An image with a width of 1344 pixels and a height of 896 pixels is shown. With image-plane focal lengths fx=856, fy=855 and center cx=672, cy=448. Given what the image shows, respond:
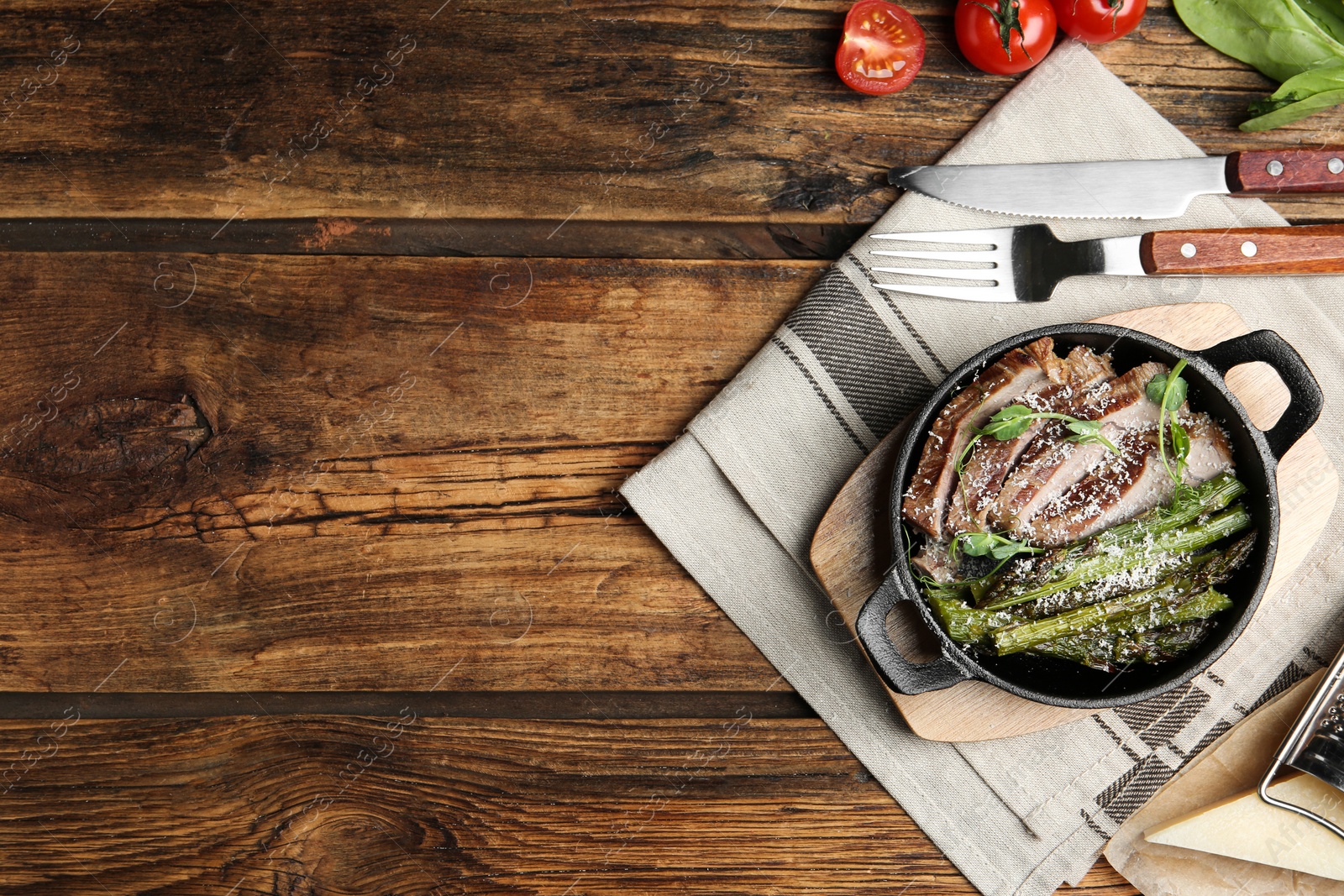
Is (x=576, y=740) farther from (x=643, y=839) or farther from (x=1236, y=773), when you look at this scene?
(x=1236, y=773)

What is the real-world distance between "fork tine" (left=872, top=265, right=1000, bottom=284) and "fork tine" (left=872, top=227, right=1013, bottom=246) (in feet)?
0.19

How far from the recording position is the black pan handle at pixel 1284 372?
1.61 meters

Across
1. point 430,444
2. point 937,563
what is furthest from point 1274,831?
point 430,444

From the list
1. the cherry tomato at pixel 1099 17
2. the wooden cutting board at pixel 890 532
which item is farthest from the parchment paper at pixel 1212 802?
the cherry tomato at pixel 1099 17

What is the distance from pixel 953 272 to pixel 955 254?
39 millimetres

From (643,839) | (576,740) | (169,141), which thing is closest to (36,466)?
(169,141)

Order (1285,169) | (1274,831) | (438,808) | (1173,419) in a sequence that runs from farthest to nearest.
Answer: (438,808)
(1285,169)
(1274,831)
(1173,419)

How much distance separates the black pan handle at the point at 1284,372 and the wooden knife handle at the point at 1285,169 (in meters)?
0.45

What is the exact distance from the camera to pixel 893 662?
1615 millimetres

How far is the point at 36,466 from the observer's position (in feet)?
6.58

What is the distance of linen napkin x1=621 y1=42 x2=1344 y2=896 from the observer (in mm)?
1861

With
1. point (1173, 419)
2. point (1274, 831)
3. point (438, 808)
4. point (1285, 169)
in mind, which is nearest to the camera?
point (1173, 419)

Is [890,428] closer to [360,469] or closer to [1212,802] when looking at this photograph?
[1212,802]

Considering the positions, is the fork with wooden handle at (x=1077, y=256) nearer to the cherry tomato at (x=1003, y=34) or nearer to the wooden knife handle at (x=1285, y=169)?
the wooden knife handle at (x=1285, y=169)
